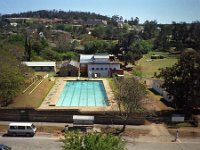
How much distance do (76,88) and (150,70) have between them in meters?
20.2

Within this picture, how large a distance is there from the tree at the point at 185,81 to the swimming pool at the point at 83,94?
7553 mm

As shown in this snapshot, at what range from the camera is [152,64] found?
6912 cm

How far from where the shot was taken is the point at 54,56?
71.2 metres

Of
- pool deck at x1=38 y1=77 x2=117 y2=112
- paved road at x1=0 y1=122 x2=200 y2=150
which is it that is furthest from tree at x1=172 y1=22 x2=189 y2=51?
paved road at x1=0 y1=122 x2=200 y2=150

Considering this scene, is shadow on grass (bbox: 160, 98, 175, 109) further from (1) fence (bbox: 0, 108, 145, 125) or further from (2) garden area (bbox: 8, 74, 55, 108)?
(2) garden area (bbox: 8, 74, 55, 108)

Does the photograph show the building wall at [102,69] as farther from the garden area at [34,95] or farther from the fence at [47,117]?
the fence at [47,117]

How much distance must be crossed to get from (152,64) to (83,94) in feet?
98.0

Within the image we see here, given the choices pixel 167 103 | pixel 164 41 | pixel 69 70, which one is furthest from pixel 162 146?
pixel 164 41

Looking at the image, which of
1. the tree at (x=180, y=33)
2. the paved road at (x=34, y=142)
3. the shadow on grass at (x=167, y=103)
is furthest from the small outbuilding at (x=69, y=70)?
the tree at (x=180, y=33)

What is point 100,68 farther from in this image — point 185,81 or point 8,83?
point 185,81

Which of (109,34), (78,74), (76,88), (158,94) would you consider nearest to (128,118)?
(158,94)

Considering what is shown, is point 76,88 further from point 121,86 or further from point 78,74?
point 121,86

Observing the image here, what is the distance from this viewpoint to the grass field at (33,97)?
33.9 metres

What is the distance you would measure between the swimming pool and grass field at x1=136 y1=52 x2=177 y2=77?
40.2ft
